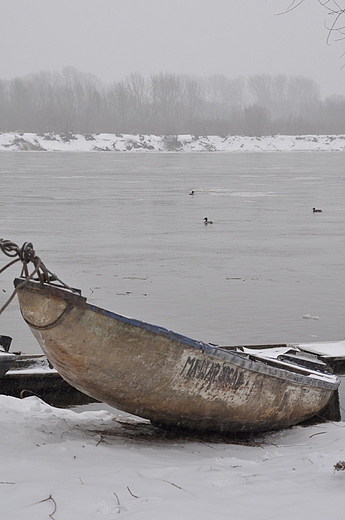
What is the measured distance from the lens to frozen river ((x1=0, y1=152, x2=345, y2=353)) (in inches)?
407

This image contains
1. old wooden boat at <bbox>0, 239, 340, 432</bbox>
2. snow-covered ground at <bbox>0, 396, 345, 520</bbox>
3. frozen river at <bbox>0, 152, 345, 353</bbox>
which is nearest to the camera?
snow-covered ground at <bbox>0, 396, 345, 520</bbox>

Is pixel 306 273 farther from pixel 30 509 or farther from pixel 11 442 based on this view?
pixel 30 509

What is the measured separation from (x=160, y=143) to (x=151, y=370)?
86.6 metres

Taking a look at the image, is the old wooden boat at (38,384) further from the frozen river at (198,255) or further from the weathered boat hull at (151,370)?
the frozen river at (198,255)

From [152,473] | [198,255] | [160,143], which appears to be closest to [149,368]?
[152,473]

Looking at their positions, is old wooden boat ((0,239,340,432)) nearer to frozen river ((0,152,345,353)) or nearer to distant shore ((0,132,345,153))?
frozen river ((0,152,345,353))

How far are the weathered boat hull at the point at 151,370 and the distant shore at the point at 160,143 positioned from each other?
82.2 meters

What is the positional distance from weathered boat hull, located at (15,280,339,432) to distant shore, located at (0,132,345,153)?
8219 cm

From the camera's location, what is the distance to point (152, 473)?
4.62 meters

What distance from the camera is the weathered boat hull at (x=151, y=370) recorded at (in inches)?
199

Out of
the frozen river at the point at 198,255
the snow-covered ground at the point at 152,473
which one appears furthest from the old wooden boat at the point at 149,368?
the frozen river at the point at 198,255

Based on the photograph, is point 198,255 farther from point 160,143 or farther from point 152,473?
point 160,143

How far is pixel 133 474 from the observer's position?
15.0 ft

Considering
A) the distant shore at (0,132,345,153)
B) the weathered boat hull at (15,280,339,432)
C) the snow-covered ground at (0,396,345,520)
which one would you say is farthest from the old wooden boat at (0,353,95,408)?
the distant shore at (0,132,345,153)
